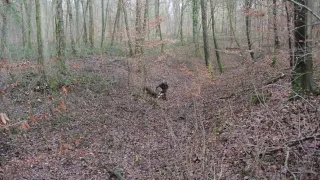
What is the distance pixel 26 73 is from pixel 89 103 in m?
3.65

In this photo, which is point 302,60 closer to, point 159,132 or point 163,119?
point 159,132

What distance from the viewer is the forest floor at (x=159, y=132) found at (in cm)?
603

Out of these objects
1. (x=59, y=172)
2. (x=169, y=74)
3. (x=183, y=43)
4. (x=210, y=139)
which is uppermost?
(x=183, y=43)

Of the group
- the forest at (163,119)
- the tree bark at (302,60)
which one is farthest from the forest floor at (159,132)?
the tree bark at (302,60)

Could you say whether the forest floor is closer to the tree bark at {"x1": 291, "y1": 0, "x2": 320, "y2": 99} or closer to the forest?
the forest

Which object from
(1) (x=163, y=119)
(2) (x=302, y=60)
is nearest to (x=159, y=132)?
(1) (x=163, y=119)

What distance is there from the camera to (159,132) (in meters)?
10.0

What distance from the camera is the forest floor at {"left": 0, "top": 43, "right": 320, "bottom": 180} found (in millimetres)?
6031

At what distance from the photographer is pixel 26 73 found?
44.1 ft

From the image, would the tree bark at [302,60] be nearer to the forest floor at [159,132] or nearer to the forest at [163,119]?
the forest at [163,119]

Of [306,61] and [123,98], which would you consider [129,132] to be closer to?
[123,98]

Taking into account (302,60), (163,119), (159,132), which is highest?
(302,60)

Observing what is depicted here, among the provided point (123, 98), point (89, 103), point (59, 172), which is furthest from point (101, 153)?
point (123, 98)

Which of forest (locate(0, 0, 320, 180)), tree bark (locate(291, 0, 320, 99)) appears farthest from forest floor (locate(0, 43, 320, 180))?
tree bark (locate(291, 0, 320, 99))
